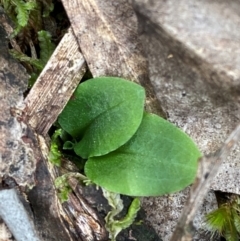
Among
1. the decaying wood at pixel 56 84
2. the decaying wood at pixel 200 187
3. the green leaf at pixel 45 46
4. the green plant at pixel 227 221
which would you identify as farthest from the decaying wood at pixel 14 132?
the green plant at pixel 227 221

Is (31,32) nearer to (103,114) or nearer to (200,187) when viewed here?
(103,114)

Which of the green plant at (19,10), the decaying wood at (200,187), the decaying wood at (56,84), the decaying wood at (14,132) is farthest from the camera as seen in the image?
the green plant at (19,10)

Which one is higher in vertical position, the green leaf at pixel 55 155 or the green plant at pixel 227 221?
the green leaf at pixel 55 155

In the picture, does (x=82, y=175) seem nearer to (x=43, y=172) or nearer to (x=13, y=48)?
(x=43, y=172)

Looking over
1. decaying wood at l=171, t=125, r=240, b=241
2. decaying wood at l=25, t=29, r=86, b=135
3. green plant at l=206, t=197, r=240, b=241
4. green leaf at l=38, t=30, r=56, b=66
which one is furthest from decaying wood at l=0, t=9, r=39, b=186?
green plant at l=206, t=197, r=240, b=241

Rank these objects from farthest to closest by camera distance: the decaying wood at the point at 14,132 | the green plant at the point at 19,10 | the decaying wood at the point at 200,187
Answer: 1. the green plant at the point at 19,10
2. the decaying wood at the point at 14,132
3. the decaying wood at the point at 200,187

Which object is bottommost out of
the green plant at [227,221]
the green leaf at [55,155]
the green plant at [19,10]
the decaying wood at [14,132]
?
the green plant at [227,221]

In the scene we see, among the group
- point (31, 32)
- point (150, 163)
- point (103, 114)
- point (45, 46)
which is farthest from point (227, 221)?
point (31, 32)

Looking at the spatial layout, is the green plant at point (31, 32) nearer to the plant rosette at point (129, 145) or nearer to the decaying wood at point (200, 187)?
the plant rosette at point (129, 145)

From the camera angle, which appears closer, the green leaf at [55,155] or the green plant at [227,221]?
the green leaf at [55,155]
